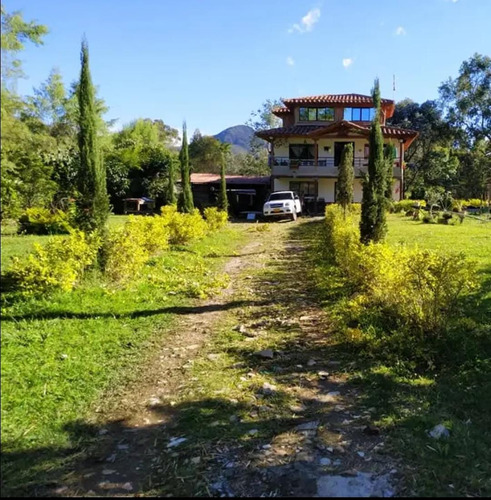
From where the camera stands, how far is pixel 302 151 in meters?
33.9

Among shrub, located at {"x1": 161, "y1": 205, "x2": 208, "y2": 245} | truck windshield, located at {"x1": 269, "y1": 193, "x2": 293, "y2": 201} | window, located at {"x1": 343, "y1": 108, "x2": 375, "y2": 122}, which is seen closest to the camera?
shrub, located at {"x1": 161, "y1": 205, "x2": 208, "y2": 245}

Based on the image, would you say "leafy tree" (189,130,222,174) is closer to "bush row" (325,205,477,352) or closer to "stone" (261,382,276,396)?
"bush row" (325,205,477,352)

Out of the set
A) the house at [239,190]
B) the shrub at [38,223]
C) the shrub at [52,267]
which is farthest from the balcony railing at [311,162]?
the shrub at [52,267]

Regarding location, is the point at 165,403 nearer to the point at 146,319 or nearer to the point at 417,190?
the point at 146,319

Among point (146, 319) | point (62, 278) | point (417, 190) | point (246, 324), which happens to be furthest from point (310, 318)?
point (417, 190)

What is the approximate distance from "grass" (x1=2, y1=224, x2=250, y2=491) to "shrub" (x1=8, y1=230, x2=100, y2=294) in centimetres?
21

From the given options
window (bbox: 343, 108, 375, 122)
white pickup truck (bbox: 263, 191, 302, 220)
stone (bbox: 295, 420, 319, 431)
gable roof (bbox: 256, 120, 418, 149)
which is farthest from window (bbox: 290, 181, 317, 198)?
stone (bbox: 295, 420, 319, 431)

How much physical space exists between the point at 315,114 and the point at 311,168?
18.2 ft

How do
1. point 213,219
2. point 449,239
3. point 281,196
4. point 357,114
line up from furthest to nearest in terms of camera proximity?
point 357,114 → point 281,196 → point 213,219 → point 449,239

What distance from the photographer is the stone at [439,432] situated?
12.2 feet

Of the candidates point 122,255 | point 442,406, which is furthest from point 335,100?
point 442,406

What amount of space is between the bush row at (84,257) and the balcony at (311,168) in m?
20.1

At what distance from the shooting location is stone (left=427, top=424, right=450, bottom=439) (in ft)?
12.2

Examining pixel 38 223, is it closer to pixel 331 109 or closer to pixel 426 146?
pixel 331 109
